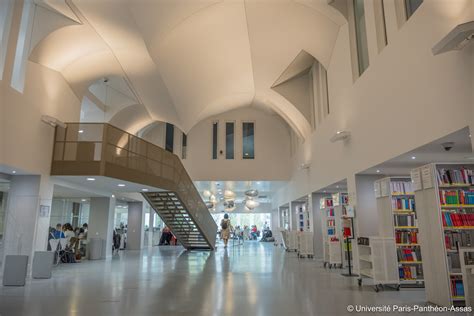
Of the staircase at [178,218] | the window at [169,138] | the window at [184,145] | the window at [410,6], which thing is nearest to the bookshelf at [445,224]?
the window at [410,6]

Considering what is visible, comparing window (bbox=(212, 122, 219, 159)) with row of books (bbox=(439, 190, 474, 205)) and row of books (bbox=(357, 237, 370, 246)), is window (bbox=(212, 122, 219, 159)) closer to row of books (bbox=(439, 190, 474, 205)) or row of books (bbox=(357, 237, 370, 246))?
row of books (bbox=(357, 237, 370, 246))

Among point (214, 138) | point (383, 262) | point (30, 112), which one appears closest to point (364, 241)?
point (383, 262)

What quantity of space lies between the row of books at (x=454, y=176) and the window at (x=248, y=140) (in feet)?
54.9

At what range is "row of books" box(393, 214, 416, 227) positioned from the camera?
802 cm

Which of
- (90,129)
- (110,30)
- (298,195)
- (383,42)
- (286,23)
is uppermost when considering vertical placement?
(286,23)

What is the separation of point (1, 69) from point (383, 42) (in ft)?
31.1

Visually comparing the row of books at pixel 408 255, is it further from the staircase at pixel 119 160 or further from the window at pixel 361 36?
the staircase at pixel 119 160

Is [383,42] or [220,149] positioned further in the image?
[220,149]

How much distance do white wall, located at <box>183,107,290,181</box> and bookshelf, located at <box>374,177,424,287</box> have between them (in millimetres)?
14045

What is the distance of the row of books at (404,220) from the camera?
802 cm

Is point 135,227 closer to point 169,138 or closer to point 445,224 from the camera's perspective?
point 169,138

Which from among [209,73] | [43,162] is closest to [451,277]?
[43,162]

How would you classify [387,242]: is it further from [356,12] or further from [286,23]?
[286,23]

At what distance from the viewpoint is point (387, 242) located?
25.3 feet
